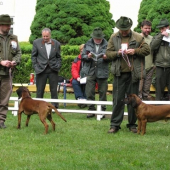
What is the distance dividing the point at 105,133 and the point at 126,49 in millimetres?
1509

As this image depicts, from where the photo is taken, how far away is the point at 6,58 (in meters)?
9.74

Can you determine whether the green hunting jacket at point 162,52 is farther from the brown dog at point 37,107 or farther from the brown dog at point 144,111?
the brown dog at point 37,107

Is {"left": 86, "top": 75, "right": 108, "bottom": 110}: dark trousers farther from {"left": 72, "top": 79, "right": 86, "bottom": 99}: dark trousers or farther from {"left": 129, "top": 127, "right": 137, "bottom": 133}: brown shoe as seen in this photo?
{"left": 129, "top": 127, "right": 137, "bottom": 133}: brown shoe

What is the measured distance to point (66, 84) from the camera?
1394 centimetres

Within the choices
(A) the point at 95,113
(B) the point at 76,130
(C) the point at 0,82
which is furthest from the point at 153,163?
(A) the point at 95,113

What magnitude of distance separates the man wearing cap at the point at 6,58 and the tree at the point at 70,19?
896 cm

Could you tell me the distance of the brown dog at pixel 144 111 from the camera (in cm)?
922

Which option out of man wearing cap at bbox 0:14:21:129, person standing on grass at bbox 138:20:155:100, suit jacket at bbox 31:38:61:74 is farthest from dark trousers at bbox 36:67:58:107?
man wearing cap at bbox 0:14:21:129

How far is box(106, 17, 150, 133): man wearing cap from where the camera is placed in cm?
920

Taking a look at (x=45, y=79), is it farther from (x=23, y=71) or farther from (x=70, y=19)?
(x=70, y=19)

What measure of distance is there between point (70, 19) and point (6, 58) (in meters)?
9.48

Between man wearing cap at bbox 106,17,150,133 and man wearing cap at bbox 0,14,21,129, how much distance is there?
1.76 meters

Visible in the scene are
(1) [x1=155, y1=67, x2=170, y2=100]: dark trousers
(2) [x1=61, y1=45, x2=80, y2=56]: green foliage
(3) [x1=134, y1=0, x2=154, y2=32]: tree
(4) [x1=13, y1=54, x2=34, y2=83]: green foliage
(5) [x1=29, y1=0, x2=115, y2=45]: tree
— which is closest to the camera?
(1) [x1=155, y1=67, x2=170, y2=100]: dark trousers

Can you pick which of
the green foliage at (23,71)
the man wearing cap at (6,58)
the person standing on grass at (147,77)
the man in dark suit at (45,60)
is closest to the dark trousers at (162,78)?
the person standing on grass at (147,77)
